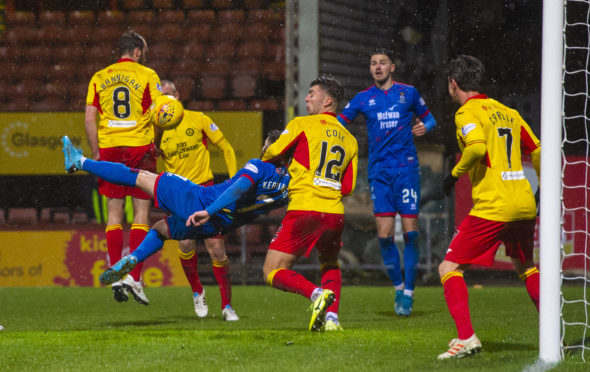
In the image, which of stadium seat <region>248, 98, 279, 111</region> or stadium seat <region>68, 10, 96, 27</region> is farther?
stadium seat <region>68, 10, 96, 27</region>

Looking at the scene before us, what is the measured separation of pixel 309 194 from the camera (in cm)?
478

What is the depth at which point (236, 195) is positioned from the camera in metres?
4.67

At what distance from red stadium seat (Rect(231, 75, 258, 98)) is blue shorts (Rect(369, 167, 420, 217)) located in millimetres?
6472

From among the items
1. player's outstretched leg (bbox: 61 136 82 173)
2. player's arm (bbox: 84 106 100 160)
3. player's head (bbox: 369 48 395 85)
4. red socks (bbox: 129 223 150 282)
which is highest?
player's head (bbox: 369 48 395 85)

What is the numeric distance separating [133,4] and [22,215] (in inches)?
164

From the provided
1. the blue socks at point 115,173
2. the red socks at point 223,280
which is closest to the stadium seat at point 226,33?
the red socks at point 223,280

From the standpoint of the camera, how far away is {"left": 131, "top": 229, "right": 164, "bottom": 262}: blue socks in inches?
197

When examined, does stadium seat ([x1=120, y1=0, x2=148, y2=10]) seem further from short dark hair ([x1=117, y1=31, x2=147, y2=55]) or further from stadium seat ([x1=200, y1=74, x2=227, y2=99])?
short dark hair ([x1=117, y1=31, x2=147, y2=55])

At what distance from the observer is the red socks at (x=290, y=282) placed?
460 cm

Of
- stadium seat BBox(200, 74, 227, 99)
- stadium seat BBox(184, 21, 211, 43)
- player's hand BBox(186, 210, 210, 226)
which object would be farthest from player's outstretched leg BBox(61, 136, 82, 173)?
stadium seat BBox(184, 21, 211, 43)

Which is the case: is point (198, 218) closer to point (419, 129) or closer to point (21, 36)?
point (419, 129)

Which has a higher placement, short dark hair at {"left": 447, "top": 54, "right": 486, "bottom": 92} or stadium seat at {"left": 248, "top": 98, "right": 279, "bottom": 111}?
stadium seat at {"left": 248, "top": 98, "right": 279, "bottom": 111}

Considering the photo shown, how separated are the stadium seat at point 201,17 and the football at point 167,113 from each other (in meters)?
7.22

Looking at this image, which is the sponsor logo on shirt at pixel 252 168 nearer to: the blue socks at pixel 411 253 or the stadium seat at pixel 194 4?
the blue socks at pixel 411 253
